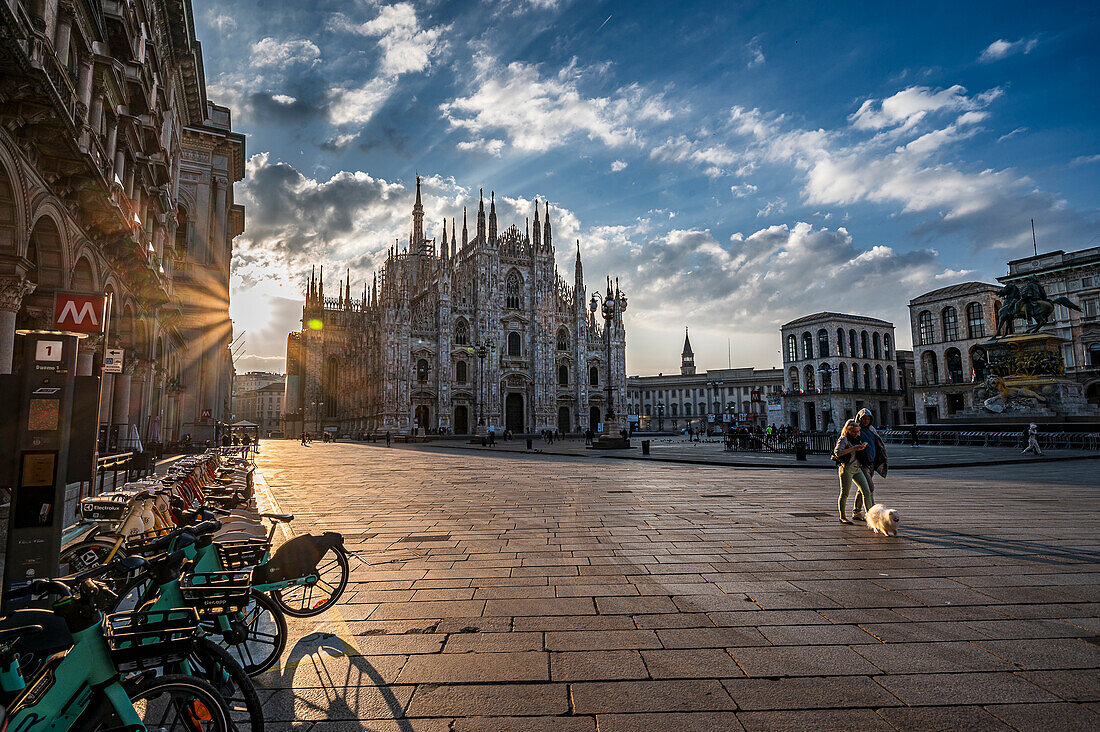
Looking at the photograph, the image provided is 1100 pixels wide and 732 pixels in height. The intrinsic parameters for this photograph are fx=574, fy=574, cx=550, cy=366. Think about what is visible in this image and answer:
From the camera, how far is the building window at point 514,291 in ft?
206

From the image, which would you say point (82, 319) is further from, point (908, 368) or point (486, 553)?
point (908, 368)

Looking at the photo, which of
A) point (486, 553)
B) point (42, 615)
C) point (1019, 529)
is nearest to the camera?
point (42, 615)

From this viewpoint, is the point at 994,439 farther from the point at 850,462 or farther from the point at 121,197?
the point at 121,197

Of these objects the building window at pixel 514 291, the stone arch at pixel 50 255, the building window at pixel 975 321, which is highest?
the building window at pixel 514 291

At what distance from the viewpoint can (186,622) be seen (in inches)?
106

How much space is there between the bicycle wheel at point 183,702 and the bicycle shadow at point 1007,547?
7491 mm

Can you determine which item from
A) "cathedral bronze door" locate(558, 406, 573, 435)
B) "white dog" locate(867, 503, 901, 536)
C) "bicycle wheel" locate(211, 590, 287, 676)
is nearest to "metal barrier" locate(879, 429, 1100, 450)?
"white dog" locate(867, 503, 901, 536)

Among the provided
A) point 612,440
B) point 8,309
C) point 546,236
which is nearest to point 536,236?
point 546,236

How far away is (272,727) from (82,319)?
563cm

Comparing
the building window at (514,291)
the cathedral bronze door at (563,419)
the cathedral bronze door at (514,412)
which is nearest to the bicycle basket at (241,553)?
the cathedral bronze door at (514,412)

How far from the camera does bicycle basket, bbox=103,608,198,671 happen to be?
2471 millimetres

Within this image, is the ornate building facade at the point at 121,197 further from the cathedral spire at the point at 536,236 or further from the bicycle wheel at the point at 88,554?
the cathedral spire at the point at 536,236

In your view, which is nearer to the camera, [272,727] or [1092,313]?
[272,727]

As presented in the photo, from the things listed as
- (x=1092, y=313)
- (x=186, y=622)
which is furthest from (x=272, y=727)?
(x=1092, y=313)
